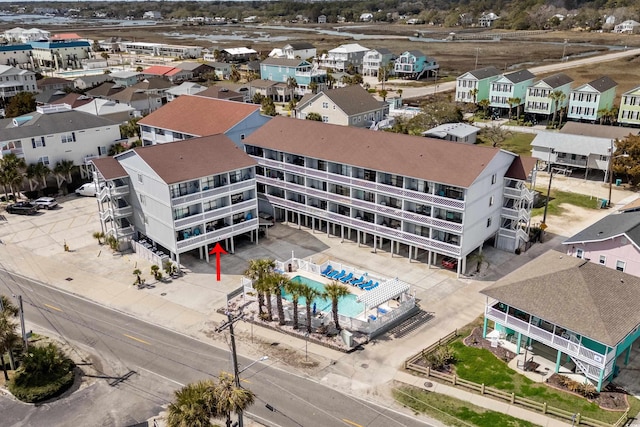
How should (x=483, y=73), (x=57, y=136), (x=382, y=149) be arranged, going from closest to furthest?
(x=382, y=149) → (x=57, y=136) → (x=483, y=73)

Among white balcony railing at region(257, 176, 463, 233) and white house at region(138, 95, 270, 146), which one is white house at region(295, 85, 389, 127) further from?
white balcony railing at region(257, 176, 463, 233)

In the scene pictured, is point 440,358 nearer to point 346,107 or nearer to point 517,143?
point 346,107

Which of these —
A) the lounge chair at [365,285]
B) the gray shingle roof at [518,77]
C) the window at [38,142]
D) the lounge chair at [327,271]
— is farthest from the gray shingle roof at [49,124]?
the gray shingle roof at [518,77]

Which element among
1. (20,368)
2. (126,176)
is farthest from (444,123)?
(20,368)

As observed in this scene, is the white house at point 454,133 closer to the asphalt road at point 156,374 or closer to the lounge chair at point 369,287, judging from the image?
the lounge chair at point 369,287

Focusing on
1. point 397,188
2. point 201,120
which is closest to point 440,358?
point 397,188

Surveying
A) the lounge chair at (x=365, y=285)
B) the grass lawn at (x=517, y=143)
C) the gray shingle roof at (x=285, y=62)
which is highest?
the gray shingle roof at (x=285, y=62)
